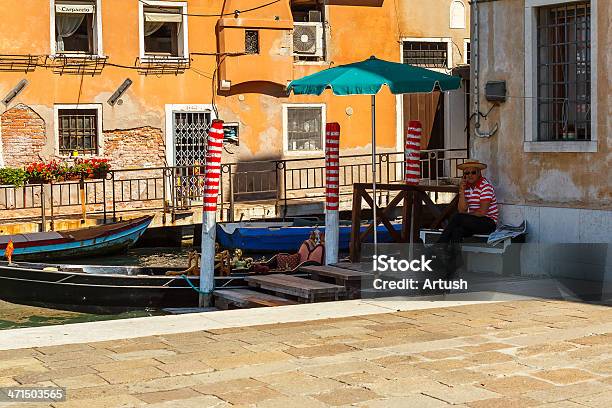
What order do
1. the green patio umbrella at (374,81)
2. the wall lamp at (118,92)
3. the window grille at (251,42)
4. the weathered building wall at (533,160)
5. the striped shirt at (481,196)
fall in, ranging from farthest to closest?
the window grille at (251,42) < the wall lamp at (118,92) < the striped shirt at (481,196) < the green patio umbrella at (374,81) < the weathered building wall at (533,160)

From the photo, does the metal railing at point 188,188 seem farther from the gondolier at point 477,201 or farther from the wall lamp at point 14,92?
the gondolier at point 477,201

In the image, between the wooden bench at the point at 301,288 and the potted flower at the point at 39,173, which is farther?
the potted flower at the point at 39,173

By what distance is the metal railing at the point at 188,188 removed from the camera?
2036 centimetres

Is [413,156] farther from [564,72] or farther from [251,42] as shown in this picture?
[251,42]

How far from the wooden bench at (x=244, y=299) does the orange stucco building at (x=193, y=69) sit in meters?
10.0

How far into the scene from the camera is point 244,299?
11.4 metres

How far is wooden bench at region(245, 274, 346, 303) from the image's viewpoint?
35.4ft

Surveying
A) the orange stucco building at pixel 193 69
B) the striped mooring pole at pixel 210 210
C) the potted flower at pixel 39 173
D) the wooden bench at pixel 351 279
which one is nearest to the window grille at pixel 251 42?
the orange stucco building at pixel 193 69

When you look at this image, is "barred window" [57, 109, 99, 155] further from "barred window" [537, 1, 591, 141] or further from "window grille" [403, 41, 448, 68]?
"barred window" [537, 1, 591, 141]

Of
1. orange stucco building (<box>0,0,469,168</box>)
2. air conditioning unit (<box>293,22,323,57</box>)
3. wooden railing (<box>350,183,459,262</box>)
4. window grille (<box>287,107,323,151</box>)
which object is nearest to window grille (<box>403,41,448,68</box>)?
orange stucco building (<box>0,0,469,168</box>)

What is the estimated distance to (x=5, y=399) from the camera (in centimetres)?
654

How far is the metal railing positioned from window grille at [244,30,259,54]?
2384 mm

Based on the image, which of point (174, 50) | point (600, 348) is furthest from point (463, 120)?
point (600, 348)

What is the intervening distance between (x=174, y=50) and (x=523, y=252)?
1254 cm
